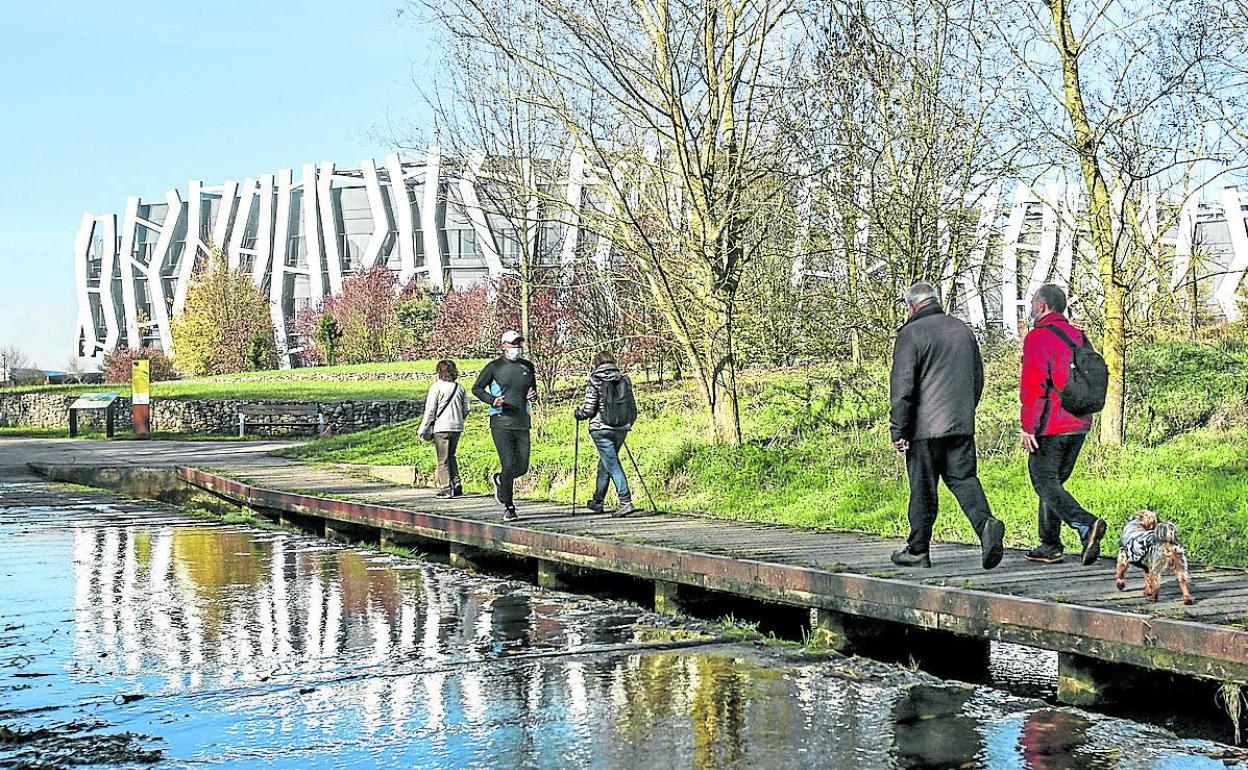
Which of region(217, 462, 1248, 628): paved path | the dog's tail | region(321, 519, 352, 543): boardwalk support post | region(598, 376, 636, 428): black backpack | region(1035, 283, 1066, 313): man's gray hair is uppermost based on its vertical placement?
region(1035, 283, 1066, 313): man's gray hair

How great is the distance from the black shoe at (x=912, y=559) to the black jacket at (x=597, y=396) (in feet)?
17.4

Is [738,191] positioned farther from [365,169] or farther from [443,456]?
[365,169]

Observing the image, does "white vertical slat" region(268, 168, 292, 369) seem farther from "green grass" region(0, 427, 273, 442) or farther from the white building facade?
"green grass" region(0, 427, 273, 442)

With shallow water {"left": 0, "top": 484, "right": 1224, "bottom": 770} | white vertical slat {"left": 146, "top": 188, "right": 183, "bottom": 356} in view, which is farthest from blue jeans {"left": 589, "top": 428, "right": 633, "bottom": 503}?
white vertical slat {"left": 146, "top": 188, "right": 183, "bottom": 356}

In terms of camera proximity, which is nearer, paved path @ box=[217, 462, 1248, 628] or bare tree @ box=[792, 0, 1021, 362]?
paved path @ box=[217, 462, 1248, 628]

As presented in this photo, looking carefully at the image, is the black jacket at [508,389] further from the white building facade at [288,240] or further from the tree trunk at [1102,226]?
the white building facade at [288,240]

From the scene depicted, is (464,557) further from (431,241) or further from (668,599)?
(431,241)

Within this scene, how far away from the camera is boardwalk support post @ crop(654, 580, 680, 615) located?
11.3m

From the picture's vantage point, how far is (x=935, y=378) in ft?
31.9

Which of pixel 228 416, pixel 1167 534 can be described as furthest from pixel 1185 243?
pixel 228 416

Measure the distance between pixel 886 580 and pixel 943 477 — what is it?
915mm

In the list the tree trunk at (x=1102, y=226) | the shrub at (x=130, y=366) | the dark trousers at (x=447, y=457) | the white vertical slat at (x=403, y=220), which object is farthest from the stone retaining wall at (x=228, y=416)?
the white vertical slat at (x=403, y=220)

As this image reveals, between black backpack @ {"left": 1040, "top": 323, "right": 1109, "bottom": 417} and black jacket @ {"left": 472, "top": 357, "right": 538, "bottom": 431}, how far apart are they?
6.69 meters

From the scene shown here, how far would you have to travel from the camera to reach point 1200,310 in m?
20.0
